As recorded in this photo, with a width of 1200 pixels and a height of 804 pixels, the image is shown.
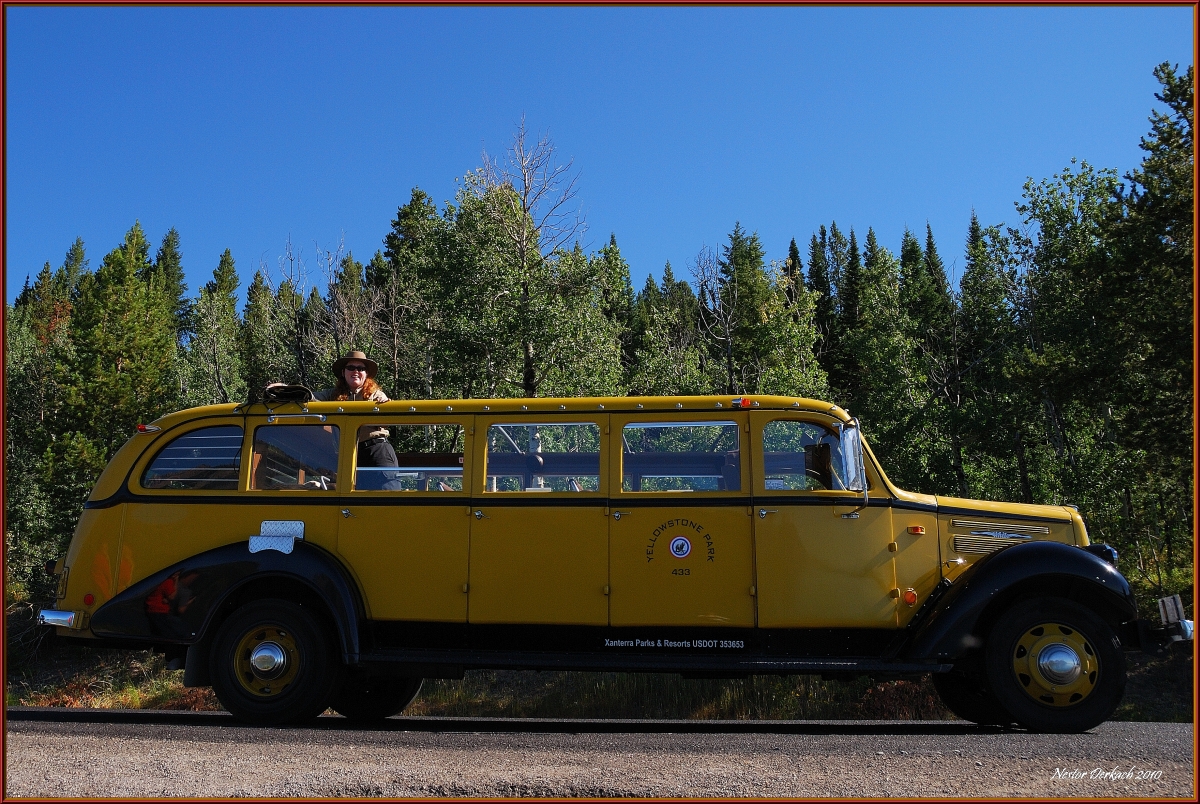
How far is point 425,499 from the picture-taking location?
23.3 feet

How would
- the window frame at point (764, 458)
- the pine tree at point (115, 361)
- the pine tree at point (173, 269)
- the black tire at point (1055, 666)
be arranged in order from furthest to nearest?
Result: the pine tree at point (173, 269) → the pine tree at point (115, 361) → the window frame at point (764, 458) → the black tire at point (1055, 666)

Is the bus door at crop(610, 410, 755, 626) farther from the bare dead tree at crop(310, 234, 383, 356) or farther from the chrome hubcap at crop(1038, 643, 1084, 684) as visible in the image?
the bare dead tree at crop(310, 234, 383, 356)

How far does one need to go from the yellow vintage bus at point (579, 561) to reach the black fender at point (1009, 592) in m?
0.02

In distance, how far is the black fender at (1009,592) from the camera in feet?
21.0

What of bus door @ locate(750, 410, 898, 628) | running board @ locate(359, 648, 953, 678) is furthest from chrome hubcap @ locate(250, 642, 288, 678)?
bus door @ locate(750, 410, 898, 628)

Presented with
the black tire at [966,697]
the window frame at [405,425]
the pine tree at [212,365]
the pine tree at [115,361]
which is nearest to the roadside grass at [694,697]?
the black tire at [966,697]

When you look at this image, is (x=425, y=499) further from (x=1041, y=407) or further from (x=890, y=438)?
(x=1041, y=407)

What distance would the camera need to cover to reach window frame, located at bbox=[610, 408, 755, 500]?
6.85 meters

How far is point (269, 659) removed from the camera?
23.0 feet

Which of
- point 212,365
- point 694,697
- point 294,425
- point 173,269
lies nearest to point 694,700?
point 694,697

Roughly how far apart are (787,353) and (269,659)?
1119 inches

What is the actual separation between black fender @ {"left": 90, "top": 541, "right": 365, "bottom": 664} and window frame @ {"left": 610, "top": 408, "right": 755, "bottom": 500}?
7.96ft

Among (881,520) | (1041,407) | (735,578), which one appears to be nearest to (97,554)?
(735,578)

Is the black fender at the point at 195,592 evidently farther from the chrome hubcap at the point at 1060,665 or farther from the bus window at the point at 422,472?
the chrome hubcap at the point at 1060,665
